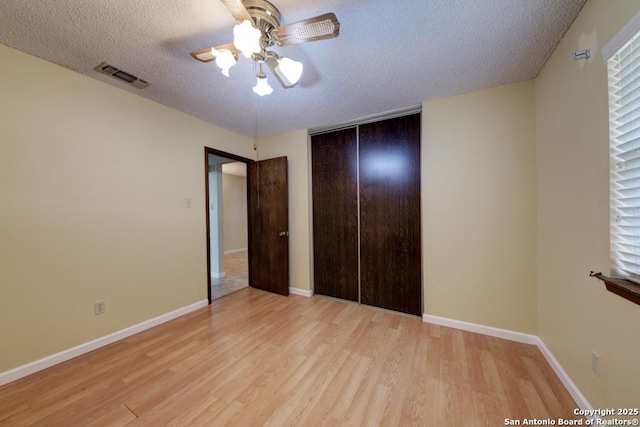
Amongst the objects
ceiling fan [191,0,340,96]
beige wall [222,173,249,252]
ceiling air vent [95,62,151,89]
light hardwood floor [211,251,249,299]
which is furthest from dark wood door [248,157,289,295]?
beige wall [222,173,249,252]

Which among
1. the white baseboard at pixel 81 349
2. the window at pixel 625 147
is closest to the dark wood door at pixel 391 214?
the window at pixel 625 147

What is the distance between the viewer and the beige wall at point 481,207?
1982mm

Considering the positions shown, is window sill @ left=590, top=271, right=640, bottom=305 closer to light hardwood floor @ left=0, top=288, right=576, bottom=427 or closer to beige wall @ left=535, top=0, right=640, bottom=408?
beige wall @ left=535, top=0, right=640, bottom=408

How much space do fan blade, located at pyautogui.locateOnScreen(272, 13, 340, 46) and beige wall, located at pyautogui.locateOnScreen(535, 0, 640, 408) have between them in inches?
51.3

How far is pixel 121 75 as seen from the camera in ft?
6.18

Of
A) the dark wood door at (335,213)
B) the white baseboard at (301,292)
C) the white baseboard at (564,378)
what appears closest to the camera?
the white baseboard at (564,378)

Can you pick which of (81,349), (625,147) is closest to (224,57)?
(625,147)

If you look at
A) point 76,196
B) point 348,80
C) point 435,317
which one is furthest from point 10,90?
point 435,317

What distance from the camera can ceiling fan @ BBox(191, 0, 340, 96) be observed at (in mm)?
1039

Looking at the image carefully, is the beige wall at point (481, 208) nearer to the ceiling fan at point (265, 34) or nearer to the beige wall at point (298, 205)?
the beige wall at point (298, 205)

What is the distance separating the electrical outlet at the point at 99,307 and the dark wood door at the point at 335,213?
2251 millimetres

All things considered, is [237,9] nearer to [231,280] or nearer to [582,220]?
[582,220]

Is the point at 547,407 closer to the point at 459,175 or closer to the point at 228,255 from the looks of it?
the point at 459,175

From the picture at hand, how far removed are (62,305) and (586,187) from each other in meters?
3.78
